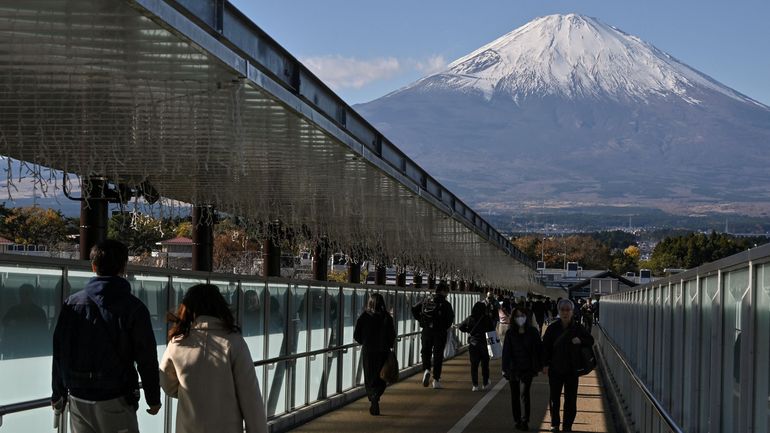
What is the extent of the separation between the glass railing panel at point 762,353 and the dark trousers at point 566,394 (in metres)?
8.68

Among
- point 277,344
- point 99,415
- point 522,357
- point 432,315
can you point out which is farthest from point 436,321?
point 99,415

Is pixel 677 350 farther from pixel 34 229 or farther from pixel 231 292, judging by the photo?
pixel 34 229

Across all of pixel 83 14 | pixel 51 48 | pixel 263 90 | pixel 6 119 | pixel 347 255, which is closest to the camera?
pixel 83 14

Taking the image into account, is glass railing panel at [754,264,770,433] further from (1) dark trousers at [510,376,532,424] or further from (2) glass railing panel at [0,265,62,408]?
(1) dark trousers at [510,376,532,424]

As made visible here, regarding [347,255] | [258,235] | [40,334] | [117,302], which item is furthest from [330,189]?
[347,255]

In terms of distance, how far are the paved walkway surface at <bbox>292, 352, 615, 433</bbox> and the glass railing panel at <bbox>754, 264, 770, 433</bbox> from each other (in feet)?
31.2

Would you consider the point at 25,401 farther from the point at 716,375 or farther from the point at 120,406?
the point at 716,375

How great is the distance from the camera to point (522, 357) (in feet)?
51.6

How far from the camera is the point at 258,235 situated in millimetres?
26781

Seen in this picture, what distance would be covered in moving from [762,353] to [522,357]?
967cm

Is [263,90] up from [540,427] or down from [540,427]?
up

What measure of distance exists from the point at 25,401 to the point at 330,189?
10945mm

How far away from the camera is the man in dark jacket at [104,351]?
7480 mm

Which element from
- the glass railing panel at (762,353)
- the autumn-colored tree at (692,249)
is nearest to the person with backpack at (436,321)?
the glass railing panel at (762,353)
